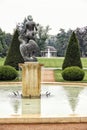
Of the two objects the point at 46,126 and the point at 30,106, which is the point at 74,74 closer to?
the point at 30,106

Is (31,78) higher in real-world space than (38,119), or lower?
higher

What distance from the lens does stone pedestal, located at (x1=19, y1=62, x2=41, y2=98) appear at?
42.3 ft

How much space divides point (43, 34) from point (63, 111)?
70256 millimetres

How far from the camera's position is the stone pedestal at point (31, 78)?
12.9 m

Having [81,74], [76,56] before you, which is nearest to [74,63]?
[76,56]

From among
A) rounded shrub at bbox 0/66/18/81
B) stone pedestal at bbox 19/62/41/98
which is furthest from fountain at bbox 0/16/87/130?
rounded shrub at bbox 0/66/18/81

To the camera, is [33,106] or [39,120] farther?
[33,106]

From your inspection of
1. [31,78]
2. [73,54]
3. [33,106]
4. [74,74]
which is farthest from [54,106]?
[73,54]

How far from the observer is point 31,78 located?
13.1m

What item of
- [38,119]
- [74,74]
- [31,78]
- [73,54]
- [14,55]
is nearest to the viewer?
[38,119]

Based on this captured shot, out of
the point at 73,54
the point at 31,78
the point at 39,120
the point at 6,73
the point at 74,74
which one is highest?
the point at 73,54

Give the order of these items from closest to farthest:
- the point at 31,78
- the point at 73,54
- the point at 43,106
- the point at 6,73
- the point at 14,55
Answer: the point at 43,106
the point at 31,78
the point at 6,73
the point at 73,54
the point at 14,55

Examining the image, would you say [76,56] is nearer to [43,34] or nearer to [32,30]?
[32,30]

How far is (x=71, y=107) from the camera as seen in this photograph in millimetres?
10930
